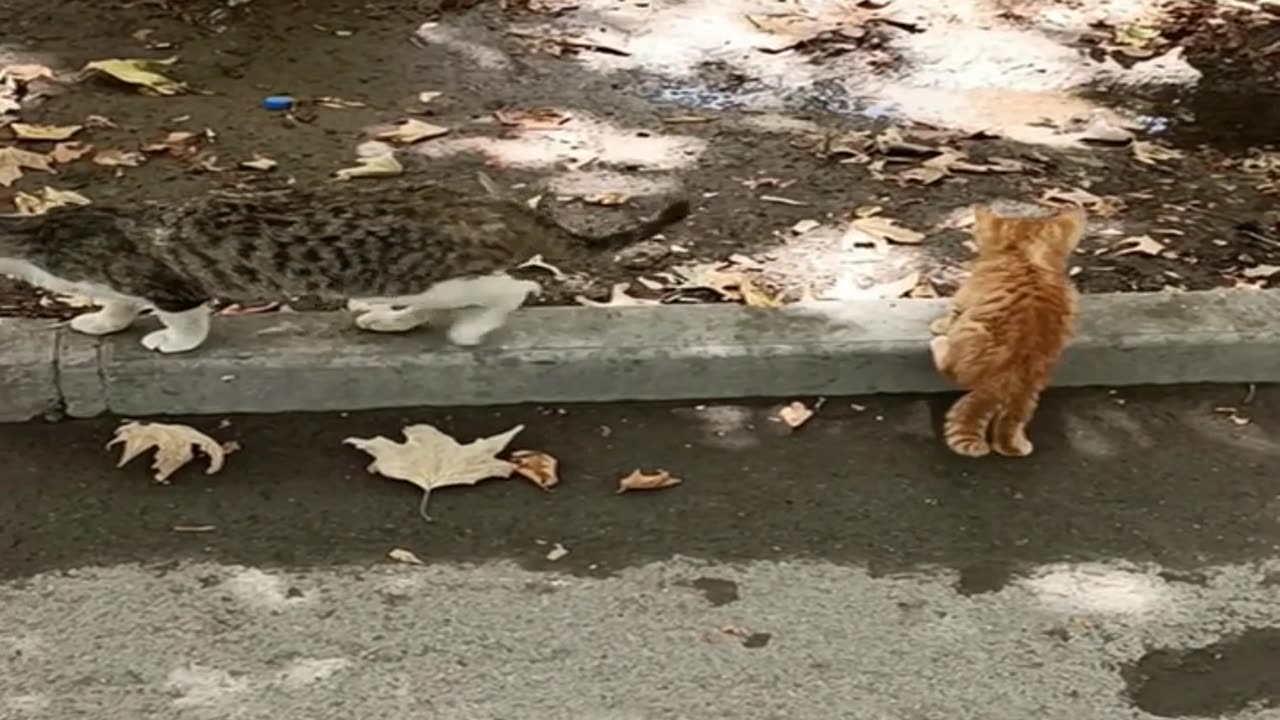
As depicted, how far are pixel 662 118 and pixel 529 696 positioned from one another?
364 cm

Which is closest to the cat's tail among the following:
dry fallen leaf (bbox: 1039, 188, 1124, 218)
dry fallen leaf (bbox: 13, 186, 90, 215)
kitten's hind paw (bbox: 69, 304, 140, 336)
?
dry fallen leaf (bbox: 1039, 188, 1124, 218)

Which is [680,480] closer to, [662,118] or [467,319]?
[467,319]

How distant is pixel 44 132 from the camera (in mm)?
6164

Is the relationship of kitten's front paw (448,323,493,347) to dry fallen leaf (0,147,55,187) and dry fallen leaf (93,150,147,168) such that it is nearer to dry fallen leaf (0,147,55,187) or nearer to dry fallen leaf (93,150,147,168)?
dry fallen leaf (93,150,147,168)

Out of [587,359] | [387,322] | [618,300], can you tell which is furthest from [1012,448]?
[387,322]

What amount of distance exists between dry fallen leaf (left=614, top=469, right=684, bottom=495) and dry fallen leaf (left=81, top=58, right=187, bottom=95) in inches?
133

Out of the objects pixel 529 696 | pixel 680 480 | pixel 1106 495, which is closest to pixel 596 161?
pixel 680 480

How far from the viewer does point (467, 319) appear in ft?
15.1

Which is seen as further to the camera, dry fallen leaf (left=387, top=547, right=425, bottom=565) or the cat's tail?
the cat's tail

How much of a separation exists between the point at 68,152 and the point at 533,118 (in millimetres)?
1780

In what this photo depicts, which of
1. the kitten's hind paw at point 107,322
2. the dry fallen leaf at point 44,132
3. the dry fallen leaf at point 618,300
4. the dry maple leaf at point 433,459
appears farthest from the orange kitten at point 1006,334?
the dry fallen leaf at point 44,132

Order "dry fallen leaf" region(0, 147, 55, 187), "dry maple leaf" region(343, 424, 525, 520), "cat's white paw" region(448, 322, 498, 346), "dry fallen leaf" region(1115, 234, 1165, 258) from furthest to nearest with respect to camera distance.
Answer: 1. "dry fallen leaf" region(0, 147, 55, 187)
2. "dry fallen leaf" region(1115, 234, 1165, 258)
3. "cat's white paw" region(448, 322, 498, 346)
4. "dry maple leaf" region(343, 424, 525, 520)

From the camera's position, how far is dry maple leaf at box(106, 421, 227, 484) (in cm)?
425

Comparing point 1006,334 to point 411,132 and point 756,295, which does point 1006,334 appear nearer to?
point 756,295
